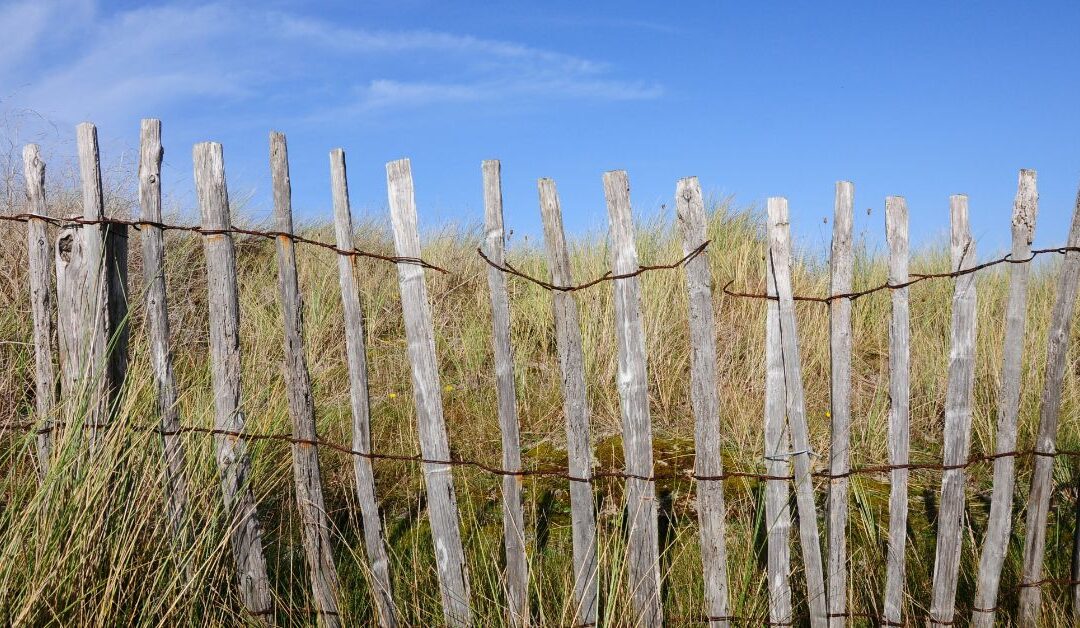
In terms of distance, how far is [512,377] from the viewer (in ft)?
8.64

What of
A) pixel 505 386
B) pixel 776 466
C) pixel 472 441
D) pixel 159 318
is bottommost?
pixel 472 441

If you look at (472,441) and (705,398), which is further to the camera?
(472,441)

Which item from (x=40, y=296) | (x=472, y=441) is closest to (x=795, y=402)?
(x=472, y=441)

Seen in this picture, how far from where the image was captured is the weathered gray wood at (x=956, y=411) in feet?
9.02

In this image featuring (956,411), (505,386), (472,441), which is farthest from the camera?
(472,441)

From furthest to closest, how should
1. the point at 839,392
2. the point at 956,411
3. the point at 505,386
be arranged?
the point at 956,411 → the point at 839,392 → the point at 505,386

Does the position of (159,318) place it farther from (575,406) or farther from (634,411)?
(634,411)

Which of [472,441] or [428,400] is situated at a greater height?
[428,400]

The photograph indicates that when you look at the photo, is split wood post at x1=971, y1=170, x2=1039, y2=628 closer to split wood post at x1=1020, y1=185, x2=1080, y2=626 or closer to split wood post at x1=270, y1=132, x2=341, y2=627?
split wood post at x1=1020, y1=185, x2=1080, y2=626

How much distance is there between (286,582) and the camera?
3.24 metres

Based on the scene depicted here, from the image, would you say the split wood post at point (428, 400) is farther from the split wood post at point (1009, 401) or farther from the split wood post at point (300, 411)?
the split wood post at point (1009, 401)

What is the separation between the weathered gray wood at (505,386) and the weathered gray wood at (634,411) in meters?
0.34

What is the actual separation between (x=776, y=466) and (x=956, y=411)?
0.67 metres

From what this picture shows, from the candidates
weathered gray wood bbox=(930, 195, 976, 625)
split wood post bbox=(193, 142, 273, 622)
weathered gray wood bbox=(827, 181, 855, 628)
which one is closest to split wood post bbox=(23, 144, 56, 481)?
split wood post bbox=(193, 142, 273, 622)
